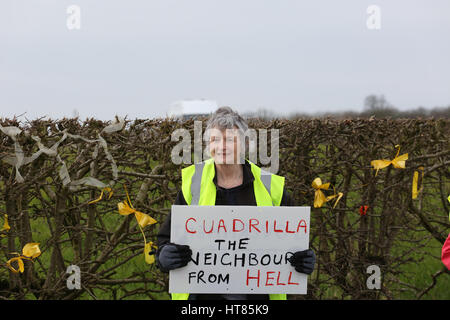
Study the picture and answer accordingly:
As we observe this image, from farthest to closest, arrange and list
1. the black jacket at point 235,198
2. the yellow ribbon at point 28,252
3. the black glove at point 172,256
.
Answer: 1. the yellow ribbon at point 28,252
2. the black jacket at point 235,198
3. the black glove at point 172,256

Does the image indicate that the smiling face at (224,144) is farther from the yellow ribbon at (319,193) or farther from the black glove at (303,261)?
the yellow ribbon at (319,193)

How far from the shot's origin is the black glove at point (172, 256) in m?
2.62

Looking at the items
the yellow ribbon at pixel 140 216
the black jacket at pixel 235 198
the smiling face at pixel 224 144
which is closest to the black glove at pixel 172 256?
the black jacket at pixel 235 198

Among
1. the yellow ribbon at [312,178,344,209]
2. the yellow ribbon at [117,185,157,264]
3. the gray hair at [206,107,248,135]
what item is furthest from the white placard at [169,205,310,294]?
the yellow ribbon at [312,178,344,209]

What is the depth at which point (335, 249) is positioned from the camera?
4477mm

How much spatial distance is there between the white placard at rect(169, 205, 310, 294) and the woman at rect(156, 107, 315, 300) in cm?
6

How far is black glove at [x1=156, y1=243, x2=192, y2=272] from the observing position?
262 centimetres

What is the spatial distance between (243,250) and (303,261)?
0.31 meters

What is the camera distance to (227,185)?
2799 mm

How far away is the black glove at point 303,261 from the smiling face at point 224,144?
581 millimetres

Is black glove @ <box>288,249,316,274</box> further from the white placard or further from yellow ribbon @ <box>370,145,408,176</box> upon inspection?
yellow ribbon @ <box>370,145,408,176</box>

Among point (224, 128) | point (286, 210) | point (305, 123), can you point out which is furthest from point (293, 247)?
point (305, 123)

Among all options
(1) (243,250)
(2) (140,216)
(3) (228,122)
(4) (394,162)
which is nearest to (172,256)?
(1) (243,250)

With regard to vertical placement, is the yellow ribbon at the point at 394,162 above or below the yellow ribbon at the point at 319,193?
above
